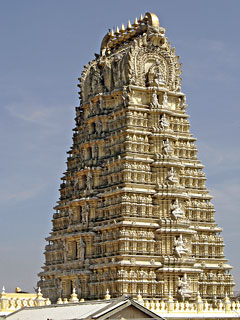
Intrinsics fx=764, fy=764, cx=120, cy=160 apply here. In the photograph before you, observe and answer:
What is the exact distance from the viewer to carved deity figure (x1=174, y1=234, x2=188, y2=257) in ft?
275

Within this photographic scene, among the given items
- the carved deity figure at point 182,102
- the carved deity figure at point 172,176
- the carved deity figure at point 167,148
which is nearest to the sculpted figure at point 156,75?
the carved deity figure at point 182,102

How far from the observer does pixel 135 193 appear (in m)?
85.5

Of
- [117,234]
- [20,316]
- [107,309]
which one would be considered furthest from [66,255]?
[107,309]

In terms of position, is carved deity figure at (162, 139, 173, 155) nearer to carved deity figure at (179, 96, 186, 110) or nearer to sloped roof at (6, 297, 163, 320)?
carved deity figure at (179, 96, 186, 110)

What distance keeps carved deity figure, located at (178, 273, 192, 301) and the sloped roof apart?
1178 inches

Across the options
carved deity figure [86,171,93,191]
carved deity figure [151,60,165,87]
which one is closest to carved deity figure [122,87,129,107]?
carved deity figure [151,60,165,87]

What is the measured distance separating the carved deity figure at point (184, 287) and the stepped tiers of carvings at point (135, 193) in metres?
0.12

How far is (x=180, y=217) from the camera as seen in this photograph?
281 ft

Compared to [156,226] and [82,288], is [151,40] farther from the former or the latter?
[82,288]

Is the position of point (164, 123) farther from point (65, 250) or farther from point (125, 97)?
point (65, 250)

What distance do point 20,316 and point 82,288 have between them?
114 feet

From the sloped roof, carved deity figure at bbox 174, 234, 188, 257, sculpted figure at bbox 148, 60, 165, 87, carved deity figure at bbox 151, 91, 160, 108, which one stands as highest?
sculpted figure at bbox 148, 60, 165, 87

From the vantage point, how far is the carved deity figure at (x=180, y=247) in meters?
83.8

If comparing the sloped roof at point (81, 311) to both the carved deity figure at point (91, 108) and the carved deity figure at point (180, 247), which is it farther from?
the carved deity figure at point (91, 108)
